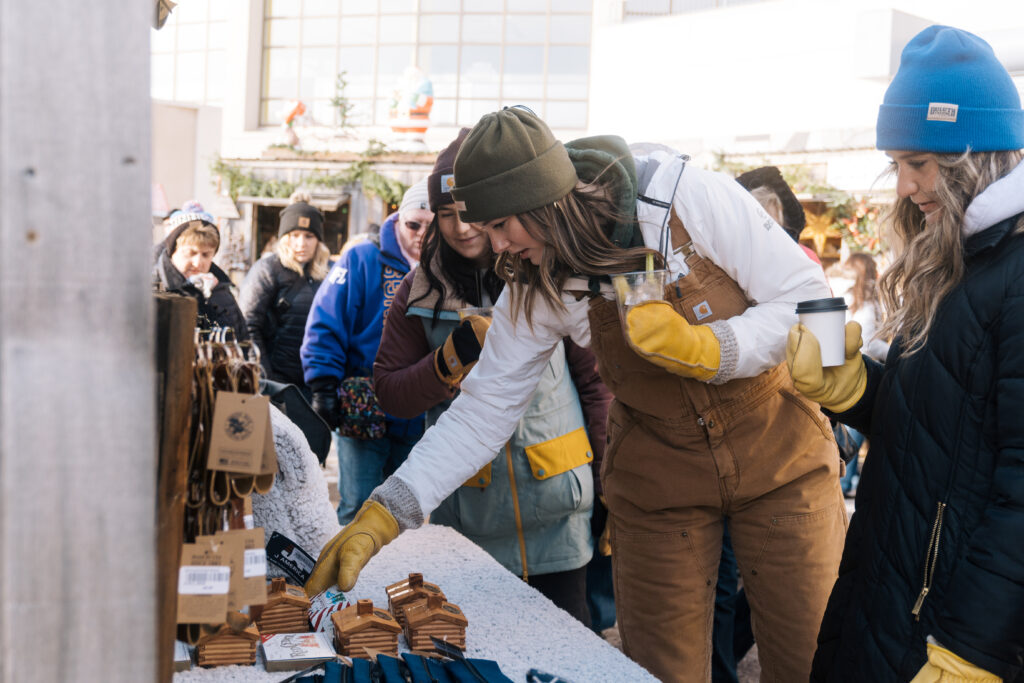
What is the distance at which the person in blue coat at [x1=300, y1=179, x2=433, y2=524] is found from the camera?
3.23 m

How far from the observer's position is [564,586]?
242 centimetres

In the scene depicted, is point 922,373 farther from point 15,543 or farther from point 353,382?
point 353,382

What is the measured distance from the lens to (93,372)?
0.72m

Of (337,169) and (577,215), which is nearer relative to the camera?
(577,215)

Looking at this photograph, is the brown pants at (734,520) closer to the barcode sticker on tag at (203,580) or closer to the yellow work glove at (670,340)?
the yellow work glove at (670,340)

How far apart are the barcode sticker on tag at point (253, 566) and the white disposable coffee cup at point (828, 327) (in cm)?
102

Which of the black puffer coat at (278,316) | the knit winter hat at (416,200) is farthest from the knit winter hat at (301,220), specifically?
the knit winter hat at (416,200)

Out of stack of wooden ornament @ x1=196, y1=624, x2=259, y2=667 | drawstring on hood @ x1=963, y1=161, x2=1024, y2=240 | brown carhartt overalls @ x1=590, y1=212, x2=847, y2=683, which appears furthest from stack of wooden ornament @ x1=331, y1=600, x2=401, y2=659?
drawstring on hood @ x1=963, y1=161, x2=1024, y2=240

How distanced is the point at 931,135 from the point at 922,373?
0.39 m

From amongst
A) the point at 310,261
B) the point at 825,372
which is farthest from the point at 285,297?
the point at 825,372

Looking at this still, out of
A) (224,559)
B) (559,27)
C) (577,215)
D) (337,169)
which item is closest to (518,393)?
(577,215)

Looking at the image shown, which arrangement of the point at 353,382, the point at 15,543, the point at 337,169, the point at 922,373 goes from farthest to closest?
the point at 337,169
the point at 353,382
the point at 922,373
the point at 15,543

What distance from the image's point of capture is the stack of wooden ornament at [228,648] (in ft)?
5.20

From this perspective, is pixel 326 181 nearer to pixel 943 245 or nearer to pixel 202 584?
pixel 943 245
